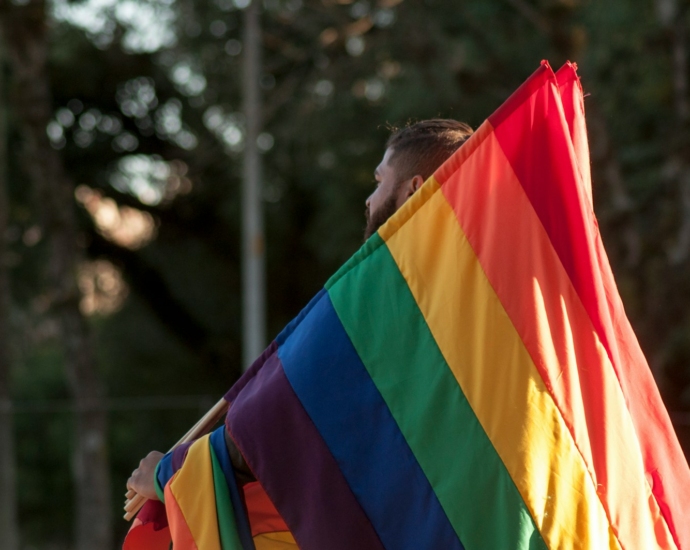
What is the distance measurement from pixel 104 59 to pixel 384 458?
51.6 feet

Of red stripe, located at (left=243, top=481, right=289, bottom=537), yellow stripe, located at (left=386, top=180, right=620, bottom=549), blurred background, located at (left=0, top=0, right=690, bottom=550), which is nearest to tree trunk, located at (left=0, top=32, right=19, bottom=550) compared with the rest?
blurred background, located at (left=0, top=0, right=690, bottom=550)

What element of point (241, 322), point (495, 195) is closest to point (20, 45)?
point (241, 322)

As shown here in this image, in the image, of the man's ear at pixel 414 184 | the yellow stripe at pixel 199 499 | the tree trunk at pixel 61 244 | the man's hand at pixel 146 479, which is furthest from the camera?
the tree trunk at pixel 61 244

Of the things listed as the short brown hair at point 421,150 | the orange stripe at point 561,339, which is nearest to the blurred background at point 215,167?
the short brown hair at point 421,150

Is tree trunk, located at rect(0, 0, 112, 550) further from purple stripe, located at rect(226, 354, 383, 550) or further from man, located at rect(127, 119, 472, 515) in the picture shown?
purple stripe, located at rect(226, 354, 383, 550)

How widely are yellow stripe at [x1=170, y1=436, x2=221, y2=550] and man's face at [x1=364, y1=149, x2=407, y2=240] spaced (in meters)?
0.80

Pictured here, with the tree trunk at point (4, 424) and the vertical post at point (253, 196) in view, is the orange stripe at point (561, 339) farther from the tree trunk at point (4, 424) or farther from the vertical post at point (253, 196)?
the tree trunk at point (4, 424)

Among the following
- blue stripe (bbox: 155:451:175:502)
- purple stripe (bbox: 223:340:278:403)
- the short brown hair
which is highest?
the short brown hair

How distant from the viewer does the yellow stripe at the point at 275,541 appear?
2.66 metres

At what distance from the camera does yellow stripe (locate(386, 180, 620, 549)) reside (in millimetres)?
2344

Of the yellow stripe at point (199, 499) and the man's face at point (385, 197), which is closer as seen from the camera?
the yellow stripe at point (199, 499)

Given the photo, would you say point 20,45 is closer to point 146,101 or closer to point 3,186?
point 3,186

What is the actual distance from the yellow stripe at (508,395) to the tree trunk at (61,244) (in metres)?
9.70

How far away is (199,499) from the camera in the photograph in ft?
8.13
